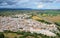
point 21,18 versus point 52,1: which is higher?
point 52,1

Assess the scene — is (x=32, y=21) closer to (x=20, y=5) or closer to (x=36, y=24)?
(x=36, y=24)

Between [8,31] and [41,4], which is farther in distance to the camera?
[41,4]

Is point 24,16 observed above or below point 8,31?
above

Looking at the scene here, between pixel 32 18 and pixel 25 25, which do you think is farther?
pixel 32 18

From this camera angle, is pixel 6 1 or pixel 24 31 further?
pixel 6 1

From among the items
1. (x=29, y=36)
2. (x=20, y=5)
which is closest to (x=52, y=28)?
(x=29, y=36)

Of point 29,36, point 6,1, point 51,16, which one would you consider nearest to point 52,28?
point 51,16

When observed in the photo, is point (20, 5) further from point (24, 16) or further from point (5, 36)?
point (5, 36)

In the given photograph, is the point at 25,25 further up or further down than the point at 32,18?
further down

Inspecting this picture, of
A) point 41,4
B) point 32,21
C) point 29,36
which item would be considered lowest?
point 29,36
